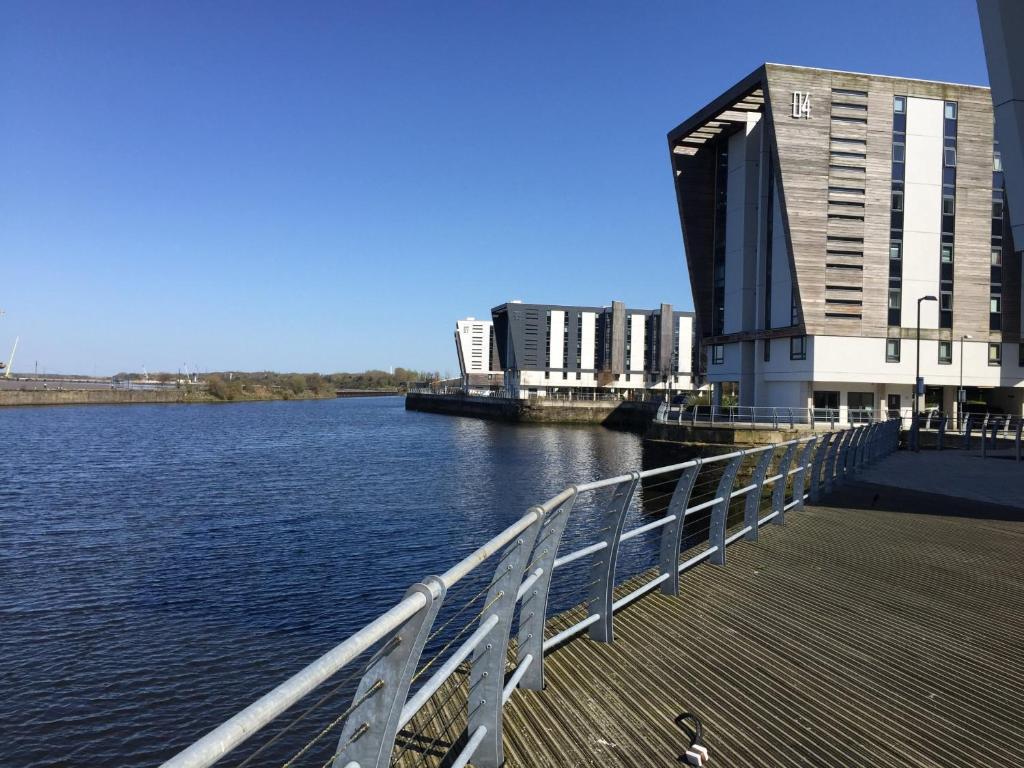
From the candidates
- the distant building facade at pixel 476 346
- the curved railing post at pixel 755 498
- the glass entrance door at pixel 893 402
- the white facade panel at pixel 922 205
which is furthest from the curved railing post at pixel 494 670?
the distant building facade at pixel 476 346

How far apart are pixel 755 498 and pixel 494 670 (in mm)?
6532

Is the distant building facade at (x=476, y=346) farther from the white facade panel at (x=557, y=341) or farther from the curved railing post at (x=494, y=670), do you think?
the curved railing post at (x=494, y=670)

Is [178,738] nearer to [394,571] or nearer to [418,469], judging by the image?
[394,571]

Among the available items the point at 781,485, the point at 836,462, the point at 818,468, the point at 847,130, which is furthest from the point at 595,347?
the point at 781,485

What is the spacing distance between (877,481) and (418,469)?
25659 mm

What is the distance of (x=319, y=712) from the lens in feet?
34.0

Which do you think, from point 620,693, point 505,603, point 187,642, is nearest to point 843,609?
point 620,693

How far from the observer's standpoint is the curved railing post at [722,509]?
7.67 m

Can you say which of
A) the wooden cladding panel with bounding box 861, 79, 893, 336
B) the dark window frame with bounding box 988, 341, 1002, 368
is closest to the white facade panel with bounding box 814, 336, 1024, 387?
the dark window frame with bounding box 988, 341, 1002, 368

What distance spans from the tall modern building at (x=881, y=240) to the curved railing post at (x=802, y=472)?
1278 inches

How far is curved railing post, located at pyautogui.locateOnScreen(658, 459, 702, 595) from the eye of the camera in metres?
6.50

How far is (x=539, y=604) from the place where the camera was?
4371mm

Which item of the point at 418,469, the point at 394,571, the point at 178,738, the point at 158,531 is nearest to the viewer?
the point at 178,738

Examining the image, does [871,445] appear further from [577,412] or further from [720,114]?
[577,412]
